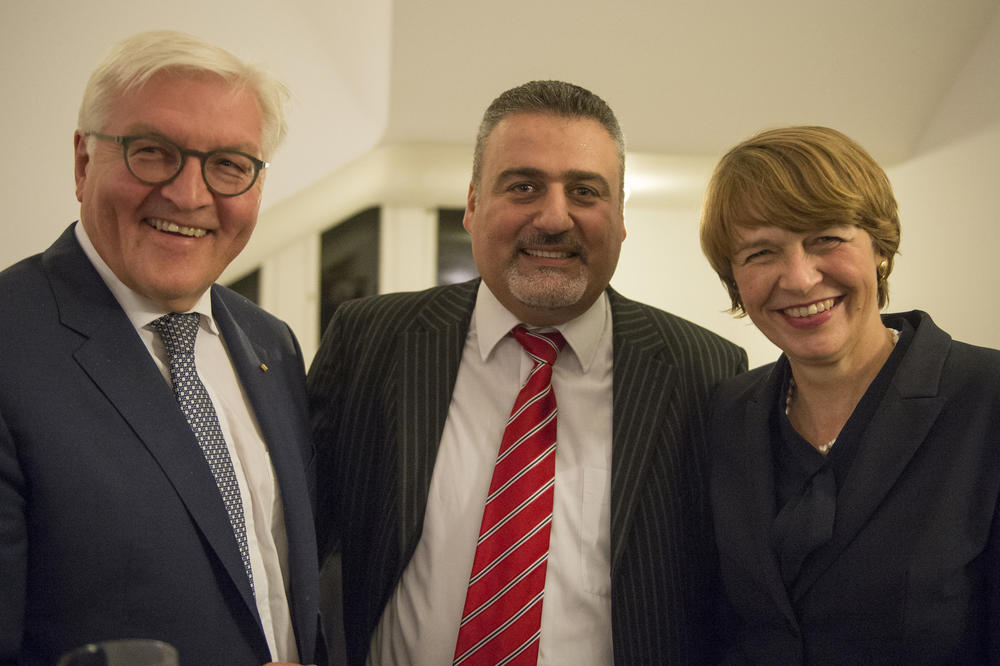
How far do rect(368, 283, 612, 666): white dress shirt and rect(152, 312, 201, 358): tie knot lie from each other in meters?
0.61

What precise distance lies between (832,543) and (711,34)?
2.52 m

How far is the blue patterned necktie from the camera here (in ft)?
4.80

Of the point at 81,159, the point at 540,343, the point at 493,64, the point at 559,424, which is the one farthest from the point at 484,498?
the point at 493,64

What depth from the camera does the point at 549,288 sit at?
192cm

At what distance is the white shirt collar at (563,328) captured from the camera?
6.53 feet

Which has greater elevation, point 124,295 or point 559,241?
point 559,241

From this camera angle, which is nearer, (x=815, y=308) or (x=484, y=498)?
(x=815, y=308)

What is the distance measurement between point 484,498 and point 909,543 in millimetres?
820

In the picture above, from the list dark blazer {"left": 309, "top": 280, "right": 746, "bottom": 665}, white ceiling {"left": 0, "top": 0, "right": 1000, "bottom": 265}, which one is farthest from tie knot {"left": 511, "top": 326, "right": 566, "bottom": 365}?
white ceiling {"left": 0, "top": 0, "right": 1000, "bottom": 265}

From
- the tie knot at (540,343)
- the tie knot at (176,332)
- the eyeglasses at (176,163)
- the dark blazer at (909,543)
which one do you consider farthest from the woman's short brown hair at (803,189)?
the tie knot at (176,332)

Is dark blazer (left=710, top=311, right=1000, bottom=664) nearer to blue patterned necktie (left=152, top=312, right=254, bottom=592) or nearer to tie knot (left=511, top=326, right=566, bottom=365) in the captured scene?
tie knot (left=511, top=326, right=566, bottom=365)

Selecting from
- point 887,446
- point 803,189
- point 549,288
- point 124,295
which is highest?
Result: point 803,189

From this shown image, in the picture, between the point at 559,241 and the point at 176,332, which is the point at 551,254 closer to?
the point at 559,241

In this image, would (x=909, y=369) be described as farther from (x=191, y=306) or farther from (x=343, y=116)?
(x=343, y=116)
